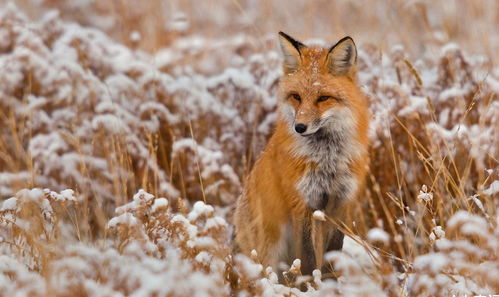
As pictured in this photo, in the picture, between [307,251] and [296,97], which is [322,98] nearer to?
[296,97]

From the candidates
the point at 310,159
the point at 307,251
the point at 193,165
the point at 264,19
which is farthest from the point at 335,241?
the point at 264,19

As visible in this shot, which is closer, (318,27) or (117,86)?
(117,86)

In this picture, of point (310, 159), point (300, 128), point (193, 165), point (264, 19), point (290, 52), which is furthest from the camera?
point (264, 19)

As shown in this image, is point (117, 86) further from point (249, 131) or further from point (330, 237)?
point (330, 237)

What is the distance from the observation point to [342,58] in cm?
425

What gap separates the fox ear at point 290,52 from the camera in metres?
4.30

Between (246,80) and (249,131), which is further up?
(246,80)

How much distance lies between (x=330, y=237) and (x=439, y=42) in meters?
4.29

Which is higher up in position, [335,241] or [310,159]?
[310,159]

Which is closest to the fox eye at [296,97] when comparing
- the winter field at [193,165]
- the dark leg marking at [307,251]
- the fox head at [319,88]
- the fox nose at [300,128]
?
the fox head at [319,88]

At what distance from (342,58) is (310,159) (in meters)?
0.72

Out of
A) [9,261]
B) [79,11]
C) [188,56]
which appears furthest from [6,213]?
A: [79,11]

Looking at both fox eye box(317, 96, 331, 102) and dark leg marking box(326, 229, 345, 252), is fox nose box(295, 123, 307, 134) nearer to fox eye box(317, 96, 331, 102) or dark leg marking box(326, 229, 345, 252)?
fox eye box(317, 96, 331, 102)

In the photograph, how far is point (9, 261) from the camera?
3297 mm
